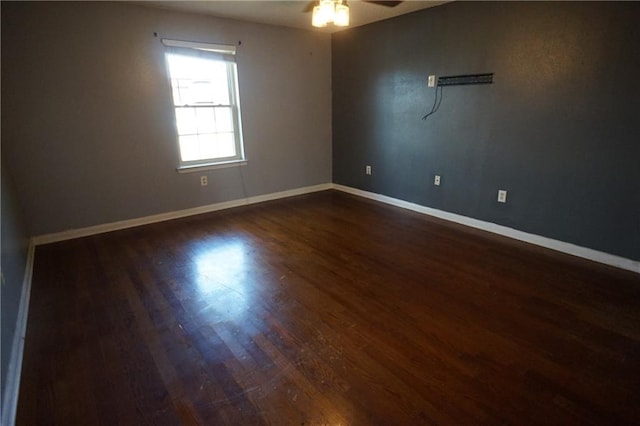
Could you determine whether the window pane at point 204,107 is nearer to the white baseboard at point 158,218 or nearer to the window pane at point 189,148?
the window pane at point 189,148

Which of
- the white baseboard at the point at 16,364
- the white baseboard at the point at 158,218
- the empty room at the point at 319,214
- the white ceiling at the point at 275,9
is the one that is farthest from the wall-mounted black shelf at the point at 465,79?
the white baseboard at the point at 16,364

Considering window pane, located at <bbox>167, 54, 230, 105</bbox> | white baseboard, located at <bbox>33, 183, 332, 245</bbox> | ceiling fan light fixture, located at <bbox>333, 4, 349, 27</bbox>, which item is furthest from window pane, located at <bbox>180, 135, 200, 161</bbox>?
ceiling fan light fixture, located at <bbox>333, 4, 349, 27</bbox>

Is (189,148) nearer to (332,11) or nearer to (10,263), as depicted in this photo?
(10,263)

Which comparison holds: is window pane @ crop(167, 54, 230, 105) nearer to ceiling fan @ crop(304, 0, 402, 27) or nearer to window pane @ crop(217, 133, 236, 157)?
window pane @ crop(217, 133, 236, 157)

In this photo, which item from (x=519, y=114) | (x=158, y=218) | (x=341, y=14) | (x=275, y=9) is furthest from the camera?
(x=158, y=218)

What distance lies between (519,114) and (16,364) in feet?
13.0

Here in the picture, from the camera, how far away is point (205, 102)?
4.00 meters

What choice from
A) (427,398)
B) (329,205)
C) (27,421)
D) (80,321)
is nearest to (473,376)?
(427,398)

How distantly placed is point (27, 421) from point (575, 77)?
4.03 metres

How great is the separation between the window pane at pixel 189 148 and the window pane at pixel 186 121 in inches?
2.7

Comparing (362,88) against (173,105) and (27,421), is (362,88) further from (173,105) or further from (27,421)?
(27,421)

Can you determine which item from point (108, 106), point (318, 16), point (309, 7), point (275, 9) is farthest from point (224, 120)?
point (318, 16)

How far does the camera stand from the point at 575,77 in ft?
8.78

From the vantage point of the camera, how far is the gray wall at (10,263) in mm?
1599
